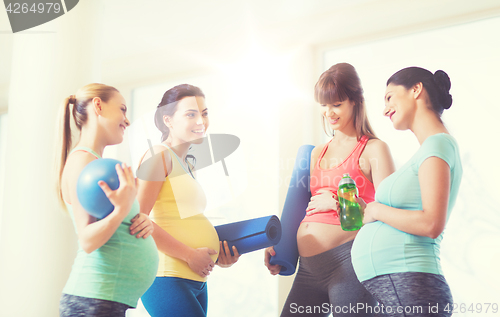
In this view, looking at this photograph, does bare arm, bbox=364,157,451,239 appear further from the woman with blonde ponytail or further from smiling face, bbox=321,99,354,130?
the woman with blonde ponytail

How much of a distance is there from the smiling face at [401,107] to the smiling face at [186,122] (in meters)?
0.72

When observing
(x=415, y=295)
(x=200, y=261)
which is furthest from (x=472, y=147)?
(x=200, y=261)

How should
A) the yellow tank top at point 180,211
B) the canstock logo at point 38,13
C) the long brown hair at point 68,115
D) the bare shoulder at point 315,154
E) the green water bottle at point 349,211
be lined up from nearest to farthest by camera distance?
1. the long brown hair at point 68,115
2. the green water bottle at point 349,211
3. the yellow tank top at point 180,211
4. the bare shoulder at point 315,154
5. the canstock logo at point 38,13

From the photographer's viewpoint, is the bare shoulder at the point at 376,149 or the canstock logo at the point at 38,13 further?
the canstock logo at the point at 38,13

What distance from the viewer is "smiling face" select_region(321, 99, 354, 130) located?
169 centimetres

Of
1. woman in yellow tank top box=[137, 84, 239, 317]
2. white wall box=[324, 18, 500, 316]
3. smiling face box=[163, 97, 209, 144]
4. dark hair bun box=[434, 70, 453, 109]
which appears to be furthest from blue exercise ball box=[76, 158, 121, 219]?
white wall box=[324, 18, 500, 316]

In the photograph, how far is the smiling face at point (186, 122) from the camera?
1731 mm

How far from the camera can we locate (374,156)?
5.23ft

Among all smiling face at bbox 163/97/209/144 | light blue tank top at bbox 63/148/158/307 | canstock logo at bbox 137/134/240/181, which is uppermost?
smiling face at bbox 163/97/209/144

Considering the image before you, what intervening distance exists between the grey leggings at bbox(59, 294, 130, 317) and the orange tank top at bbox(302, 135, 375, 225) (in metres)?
0.79

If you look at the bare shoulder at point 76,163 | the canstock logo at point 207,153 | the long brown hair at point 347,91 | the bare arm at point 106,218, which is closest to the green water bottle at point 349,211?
the long brown hair at point 347,91

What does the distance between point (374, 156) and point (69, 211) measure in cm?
103

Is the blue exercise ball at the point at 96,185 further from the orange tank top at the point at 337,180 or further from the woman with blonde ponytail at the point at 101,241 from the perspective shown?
the orange tank top at the point at 337,180

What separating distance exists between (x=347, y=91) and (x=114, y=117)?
2.79 ft
